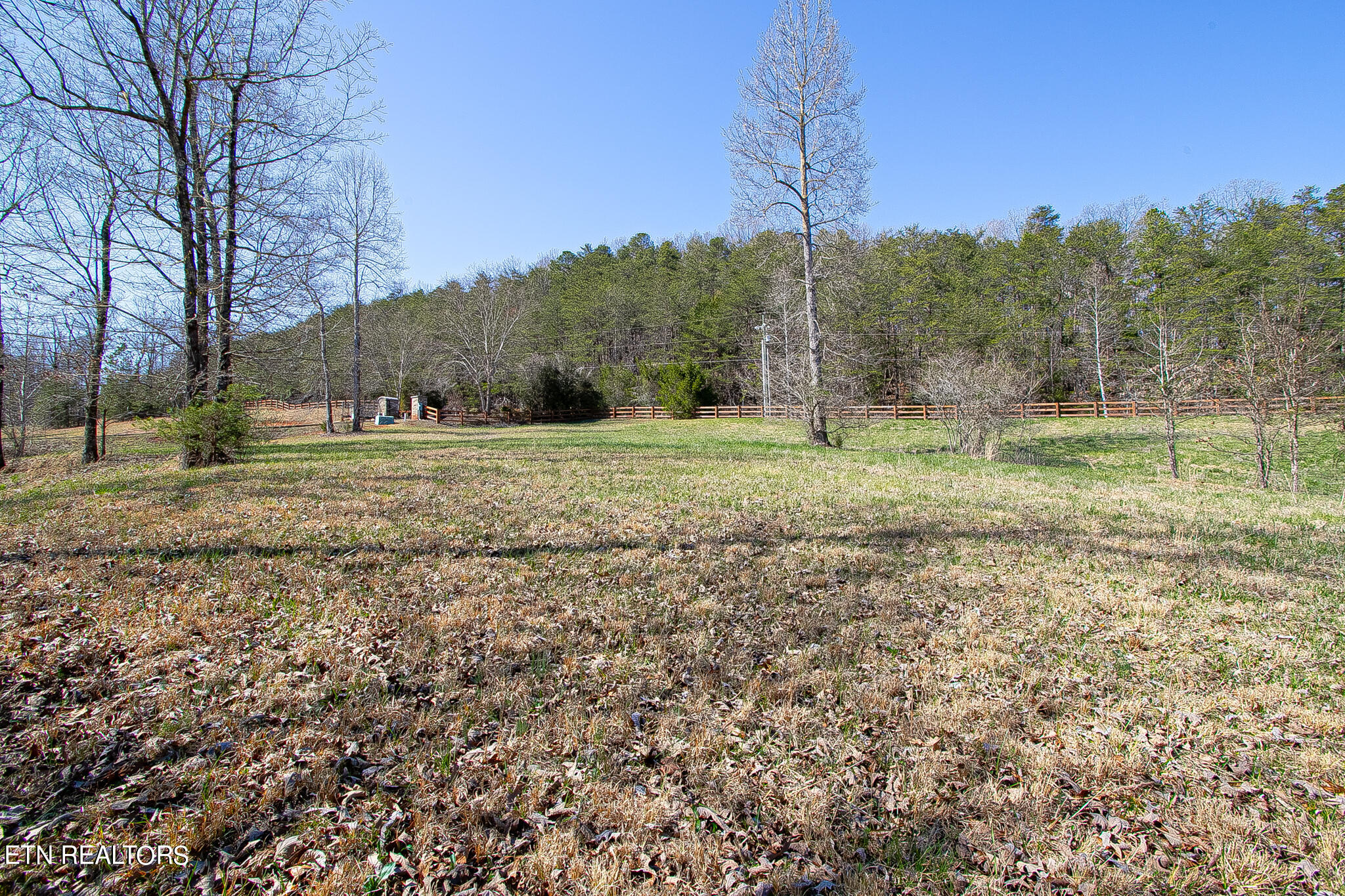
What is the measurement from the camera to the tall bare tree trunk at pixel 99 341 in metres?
9.47

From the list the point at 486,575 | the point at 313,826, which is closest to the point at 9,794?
the point at 313,826

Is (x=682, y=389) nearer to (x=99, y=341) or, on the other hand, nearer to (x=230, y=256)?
(x=230, y=256)

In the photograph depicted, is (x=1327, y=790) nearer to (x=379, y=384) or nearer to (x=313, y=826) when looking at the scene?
(x=313, y=826)

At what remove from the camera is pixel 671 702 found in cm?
310

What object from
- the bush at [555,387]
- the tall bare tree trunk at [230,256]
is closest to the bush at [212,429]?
the tall bare tree trunk at [230,256]

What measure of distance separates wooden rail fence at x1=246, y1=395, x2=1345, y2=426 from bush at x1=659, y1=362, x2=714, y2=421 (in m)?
0.71

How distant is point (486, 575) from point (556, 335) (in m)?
49.5

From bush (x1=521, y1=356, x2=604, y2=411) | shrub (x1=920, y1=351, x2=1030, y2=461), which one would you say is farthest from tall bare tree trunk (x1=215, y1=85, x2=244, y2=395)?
bush (x1=521, y1=356, x2=604, y2=411)

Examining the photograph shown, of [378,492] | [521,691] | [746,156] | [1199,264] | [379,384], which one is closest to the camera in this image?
[521,691]

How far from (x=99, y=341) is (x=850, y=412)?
776 inches

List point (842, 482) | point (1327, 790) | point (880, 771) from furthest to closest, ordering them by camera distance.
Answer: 1. point (842, 482)
2. point (880, 771)
3. point (1327, 790)

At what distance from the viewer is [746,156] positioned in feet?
48.5

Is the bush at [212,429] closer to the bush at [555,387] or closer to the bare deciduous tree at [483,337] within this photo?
the bare deciduous tree at [483,337]

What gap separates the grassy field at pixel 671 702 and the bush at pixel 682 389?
35.8m
